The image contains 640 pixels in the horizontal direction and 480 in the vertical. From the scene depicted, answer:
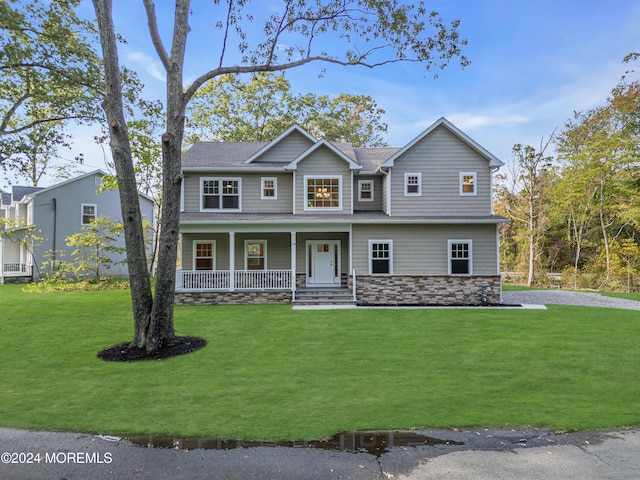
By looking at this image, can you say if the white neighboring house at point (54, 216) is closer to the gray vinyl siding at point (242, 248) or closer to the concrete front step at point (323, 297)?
the gray vinyl siding at point (242, 248)

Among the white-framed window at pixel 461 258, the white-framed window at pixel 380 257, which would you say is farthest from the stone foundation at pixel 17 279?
the white-framed window at pixel 461 258

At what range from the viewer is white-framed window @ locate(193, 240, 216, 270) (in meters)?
15.8

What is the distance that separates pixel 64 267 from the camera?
802 inches

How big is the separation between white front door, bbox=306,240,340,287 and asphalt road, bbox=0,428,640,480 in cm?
1179

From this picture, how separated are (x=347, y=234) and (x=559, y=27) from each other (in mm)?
13561

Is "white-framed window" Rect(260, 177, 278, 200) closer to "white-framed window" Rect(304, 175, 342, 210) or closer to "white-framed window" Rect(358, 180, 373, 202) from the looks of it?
"white-framed window" Rect(304, 175, 342, 210)

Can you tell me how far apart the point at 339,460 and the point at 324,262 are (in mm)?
12360

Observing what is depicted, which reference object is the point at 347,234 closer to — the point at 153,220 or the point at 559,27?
the point at 559,27

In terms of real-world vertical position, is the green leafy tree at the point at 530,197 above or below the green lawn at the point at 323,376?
above

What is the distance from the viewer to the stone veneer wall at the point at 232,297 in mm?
14203

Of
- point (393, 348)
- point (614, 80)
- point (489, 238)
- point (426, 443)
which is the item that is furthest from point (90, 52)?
point (614, 80)

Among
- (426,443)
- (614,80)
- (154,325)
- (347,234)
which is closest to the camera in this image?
(426,443)

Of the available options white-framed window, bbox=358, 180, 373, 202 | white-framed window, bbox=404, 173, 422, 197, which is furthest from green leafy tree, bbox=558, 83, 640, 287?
white-framed window, bbox=358, 180, 373, 202

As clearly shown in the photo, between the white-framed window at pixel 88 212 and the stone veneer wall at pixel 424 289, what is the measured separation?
19470 millimetres
